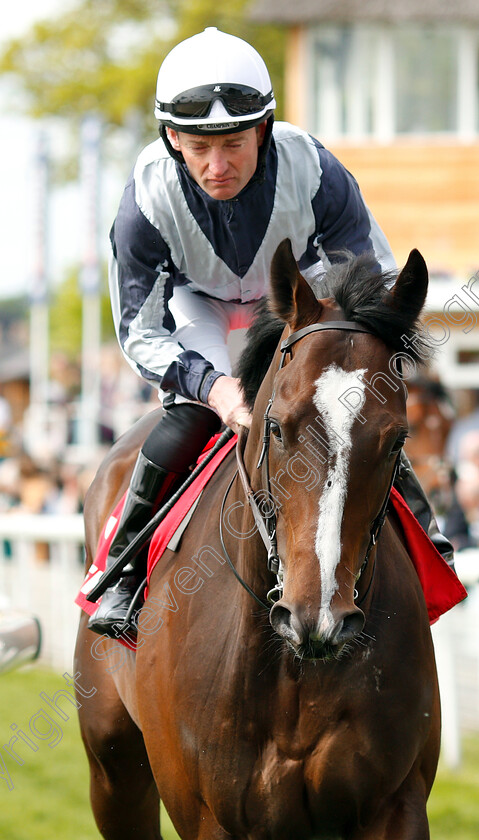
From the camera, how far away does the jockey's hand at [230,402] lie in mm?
3135

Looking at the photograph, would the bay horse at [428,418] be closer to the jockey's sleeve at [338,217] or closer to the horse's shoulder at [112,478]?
the horse's shoulder at [112,478]

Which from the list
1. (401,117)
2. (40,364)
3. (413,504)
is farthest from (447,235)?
(413,504)

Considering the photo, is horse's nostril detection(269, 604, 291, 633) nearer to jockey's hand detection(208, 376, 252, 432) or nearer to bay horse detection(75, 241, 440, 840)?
bay horse detection(75, 241, 440, 840)

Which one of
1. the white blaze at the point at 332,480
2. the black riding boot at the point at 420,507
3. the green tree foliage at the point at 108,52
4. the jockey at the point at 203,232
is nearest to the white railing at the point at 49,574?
the black riding boot at the point at 420,507

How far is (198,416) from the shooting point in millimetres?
3701

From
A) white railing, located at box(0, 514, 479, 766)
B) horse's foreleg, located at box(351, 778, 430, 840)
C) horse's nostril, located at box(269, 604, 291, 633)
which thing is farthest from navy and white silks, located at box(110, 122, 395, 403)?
white railing, located at box(0, 514, 479, 766)

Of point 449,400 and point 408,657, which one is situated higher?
point 408,657

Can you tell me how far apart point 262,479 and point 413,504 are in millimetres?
952

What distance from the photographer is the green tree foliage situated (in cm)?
2981

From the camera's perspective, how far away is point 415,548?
349cm

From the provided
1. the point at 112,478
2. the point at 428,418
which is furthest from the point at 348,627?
the point at 428,418

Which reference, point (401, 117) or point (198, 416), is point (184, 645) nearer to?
point (198, 416)

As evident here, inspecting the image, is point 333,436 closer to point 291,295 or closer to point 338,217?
point 291,295

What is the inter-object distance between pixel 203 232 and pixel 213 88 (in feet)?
1.58
